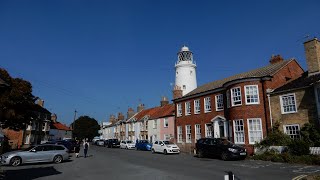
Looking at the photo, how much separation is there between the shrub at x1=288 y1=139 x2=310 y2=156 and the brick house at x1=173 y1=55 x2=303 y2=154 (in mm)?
4910

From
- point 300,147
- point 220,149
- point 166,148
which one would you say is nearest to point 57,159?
point 166,148

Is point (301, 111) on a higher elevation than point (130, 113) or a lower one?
lower

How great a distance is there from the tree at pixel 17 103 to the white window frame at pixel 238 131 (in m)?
23.4

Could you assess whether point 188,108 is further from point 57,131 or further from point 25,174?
point 57,131

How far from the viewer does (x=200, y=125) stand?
116 ft

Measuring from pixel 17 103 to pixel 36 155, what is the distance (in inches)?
495

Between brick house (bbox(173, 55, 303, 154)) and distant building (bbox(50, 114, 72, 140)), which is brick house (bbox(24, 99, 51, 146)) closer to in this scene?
distant building (bbox(50, 114, 72, 140))

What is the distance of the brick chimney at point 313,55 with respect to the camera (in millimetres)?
25625

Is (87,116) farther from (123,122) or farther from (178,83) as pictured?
(178,83)

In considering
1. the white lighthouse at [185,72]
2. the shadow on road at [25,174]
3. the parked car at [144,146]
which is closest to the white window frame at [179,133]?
the parked car at [144,146]

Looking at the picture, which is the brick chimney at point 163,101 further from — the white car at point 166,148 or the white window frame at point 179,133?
the white car at point 166,148

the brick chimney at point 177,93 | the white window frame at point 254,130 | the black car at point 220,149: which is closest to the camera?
the black car at point 220,149

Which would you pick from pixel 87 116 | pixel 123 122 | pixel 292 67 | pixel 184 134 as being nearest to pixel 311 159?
pixel 292 67

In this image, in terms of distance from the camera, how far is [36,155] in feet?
70.5
